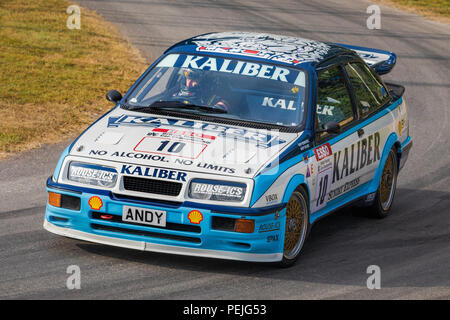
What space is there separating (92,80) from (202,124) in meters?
7.97

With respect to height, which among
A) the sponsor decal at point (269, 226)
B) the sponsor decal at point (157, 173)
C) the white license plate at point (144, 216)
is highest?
the sponsor decal at point (157, 173)

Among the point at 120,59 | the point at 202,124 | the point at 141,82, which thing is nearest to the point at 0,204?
the point at 141,82

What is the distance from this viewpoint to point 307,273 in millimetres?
7145

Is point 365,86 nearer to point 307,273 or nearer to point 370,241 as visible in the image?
point 370,241

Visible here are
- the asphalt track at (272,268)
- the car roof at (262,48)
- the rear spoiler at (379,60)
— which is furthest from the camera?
the rear spoiler at (379,60)

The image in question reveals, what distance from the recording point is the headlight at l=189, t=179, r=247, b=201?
673 centimetres

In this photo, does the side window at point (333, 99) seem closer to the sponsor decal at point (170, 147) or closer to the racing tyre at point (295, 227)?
the racing tyre at point (295, 227)

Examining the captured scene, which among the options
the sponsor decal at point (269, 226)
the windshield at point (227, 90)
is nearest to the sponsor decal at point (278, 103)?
the windshield at point (227, 90)

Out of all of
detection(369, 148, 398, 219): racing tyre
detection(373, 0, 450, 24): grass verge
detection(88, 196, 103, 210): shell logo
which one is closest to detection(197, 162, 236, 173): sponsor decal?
detection(88, 196, 103, 210): shell logo

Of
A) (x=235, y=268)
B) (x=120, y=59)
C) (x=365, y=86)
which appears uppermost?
(x=365, y=86)

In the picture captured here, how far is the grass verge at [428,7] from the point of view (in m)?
25.1

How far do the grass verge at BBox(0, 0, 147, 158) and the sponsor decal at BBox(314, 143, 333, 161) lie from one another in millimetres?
4711

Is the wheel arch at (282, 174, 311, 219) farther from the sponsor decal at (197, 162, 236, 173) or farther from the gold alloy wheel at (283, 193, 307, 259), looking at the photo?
the sponsor decal at (197, 162, 236, 173)

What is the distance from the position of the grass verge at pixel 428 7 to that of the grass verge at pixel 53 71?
9591mm
